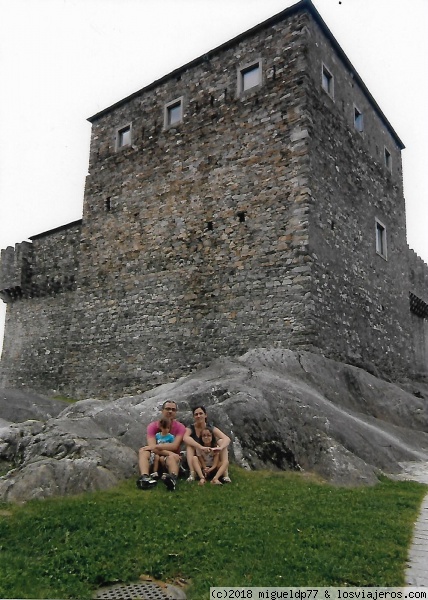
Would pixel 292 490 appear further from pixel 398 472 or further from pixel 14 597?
pixel 14 597

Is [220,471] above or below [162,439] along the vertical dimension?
below

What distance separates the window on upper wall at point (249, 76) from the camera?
16269mm

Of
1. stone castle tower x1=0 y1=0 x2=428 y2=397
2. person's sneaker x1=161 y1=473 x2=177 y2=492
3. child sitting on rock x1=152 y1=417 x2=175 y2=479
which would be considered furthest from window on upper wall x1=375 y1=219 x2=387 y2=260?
person's sneaker x1=161 y1=473 x2=177 y2=492

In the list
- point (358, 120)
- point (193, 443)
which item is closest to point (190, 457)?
point (193, 443)

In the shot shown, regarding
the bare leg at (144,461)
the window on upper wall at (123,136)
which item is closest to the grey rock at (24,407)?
the bare leg at (144,461)

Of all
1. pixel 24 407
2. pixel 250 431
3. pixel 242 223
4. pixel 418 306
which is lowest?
pixel 250 431

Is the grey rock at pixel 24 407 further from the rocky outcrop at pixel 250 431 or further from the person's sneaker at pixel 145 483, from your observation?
the person's sneaker at pixel 145 483

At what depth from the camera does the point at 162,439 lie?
302 inches

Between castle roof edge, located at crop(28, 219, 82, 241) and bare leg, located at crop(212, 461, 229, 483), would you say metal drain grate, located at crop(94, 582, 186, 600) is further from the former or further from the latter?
castle roof edge, located at crop(28, 219, 82, 241)

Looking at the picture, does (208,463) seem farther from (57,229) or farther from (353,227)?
(57,229)

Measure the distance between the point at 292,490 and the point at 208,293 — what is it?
31.4ft

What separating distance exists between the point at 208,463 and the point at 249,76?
43.6ft

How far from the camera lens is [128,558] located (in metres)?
4.58

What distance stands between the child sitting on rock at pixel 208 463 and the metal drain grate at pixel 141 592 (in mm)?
2866
